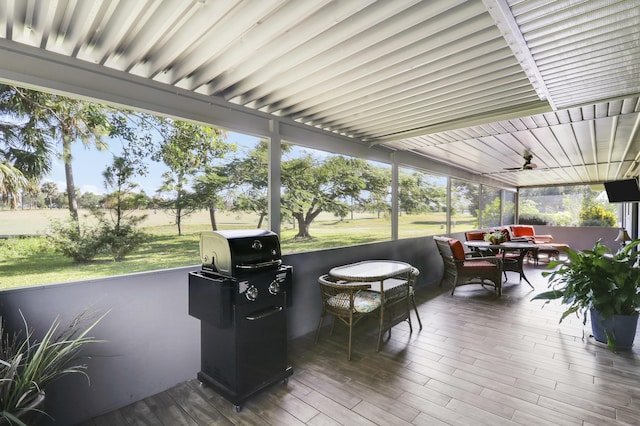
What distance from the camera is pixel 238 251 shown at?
2.15 m

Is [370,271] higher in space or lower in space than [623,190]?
lower

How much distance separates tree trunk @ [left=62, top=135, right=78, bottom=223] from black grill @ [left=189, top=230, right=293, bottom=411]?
A: 195 cm

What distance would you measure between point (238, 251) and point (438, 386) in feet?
6.38

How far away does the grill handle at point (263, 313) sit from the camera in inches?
86.4

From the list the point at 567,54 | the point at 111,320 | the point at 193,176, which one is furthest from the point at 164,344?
the point at 567,54

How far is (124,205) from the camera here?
3.77m

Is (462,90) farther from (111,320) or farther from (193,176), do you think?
(193,176)

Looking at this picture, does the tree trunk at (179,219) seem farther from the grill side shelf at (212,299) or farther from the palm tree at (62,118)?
the grill side shelf at (212,299)

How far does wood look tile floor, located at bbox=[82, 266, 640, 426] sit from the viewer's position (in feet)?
6.66

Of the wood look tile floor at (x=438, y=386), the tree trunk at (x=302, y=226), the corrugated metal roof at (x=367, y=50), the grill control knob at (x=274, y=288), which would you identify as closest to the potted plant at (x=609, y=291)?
the wood look tile floor at (x=438, y=386)

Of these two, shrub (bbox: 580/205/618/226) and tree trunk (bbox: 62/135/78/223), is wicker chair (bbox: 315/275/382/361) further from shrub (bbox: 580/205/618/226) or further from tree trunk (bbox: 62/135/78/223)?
shrub (bbox: 580/205/618/226)

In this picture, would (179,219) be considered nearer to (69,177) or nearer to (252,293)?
(69,177)

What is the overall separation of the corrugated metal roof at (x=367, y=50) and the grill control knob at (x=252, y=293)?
5.31 ft

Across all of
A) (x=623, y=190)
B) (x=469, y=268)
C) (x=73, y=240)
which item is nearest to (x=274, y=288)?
(x=73, y=240)
